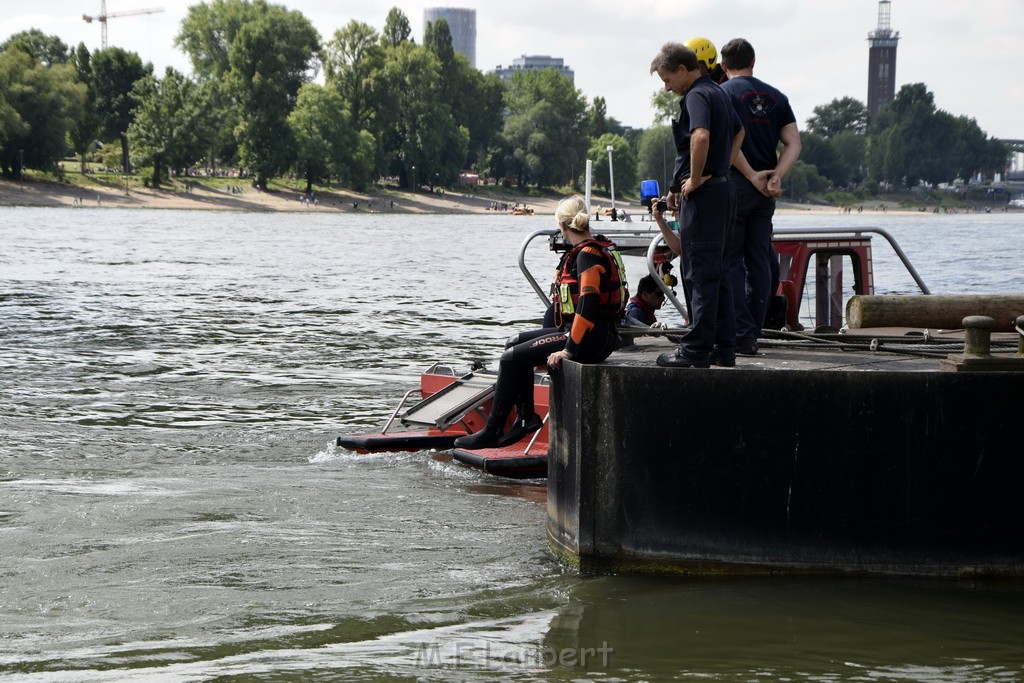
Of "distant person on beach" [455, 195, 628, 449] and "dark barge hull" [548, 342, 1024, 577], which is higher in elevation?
"distant person on beach" [455, 195, 628, 449]

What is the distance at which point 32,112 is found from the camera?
4220 inches

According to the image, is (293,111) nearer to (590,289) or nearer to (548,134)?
(548,134)

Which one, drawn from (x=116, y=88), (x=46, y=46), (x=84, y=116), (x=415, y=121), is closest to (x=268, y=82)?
(x=84, y=116)

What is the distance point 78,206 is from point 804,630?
101 metres

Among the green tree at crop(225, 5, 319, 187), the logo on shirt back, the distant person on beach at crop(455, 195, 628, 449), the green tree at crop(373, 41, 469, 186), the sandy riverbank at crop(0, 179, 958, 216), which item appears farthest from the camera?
the green tree at crop(373, 41, 469, 186)

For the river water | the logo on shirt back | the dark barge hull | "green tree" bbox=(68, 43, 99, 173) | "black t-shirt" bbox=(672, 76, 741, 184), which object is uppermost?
"green tree" bbox=(68, 43, 99, 173)

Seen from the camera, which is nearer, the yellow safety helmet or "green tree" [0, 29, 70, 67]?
the yellow safety helmet

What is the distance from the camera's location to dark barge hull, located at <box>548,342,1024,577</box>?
744 centimetres

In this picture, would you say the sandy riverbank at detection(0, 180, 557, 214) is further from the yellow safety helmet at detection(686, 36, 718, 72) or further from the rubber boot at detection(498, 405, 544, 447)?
the yellow safety helmet at detection(686, 36, 718, 72)

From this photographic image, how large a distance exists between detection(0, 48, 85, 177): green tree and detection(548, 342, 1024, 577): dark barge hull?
10262 cm

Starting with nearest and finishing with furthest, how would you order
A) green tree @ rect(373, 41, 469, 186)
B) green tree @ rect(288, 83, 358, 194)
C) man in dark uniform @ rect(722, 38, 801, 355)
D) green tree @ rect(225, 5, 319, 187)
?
man in dark uniform @ rect(722, 38, 801, 355), green tree @ rect(225, 5, 319, 187), green tree @ rect(288, 83, 358, 194), green tree @ rect(373, 41, 469, 186)

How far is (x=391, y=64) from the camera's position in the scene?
434 feet

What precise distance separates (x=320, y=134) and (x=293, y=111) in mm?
4103

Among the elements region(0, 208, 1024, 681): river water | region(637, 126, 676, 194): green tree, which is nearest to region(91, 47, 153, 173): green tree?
region(637, 126, 676, 194): green tree
